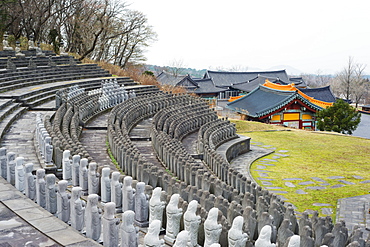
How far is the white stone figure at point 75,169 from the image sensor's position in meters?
6.53

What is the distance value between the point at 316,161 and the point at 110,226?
52.8 feet

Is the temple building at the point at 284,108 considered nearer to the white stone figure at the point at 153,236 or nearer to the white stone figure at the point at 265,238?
the white stone figure at the point at 265,238

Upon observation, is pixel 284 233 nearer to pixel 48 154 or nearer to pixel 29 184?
pixel 29 184

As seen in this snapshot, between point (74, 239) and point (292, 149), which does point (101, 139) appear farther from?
point (292, 149)

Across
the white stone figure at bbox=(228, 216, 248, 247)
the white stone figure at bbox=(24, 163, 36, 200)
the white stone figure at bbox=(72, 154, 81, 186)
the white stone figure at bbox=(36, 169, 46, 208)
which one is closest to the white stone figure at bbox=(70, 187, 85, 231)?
the white stone figure at bbox=(36, 169, 46, 208)

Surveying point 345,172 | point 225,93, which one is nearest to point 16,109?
point 345,172

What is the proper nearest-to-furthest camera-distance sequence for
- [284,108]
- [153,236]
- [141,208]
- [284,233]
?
[153,236] < [284,233] < [141,208] < [284,108]

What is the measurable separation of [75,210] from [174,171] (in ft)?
18.2

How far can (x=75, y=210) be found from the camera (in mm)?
5004

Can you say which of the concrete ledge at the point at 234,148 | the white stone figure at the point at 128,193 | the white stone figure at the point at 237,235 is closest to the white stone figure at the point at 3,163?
the white stone figure at the point at 128,193

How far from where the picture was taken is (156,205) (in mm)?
5031

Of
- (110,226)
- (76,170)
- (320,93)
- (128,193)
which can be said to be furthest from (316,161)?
(320,93)

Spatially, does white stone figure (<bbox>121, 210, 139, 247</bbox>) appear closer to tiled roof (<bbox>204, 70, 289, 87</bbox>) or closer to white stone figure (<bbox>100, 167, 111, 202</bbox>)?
white stone figure (<bbox>100, 167, 111, 202</bbox>)

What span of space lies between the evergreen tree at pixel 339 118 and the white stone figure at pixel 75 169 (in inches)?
1111
